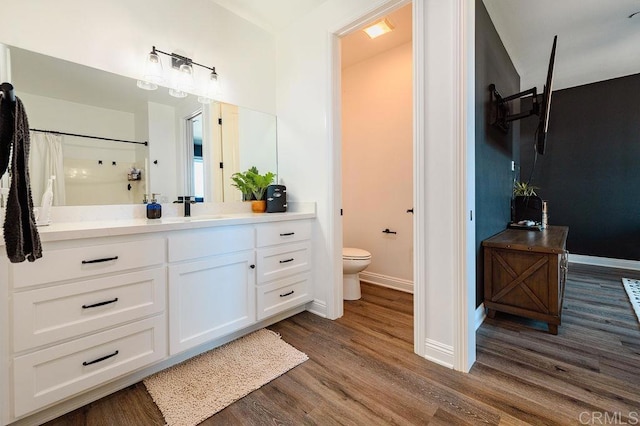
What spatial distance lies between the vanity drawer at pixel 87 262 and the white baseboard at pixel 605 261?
5.42 metres

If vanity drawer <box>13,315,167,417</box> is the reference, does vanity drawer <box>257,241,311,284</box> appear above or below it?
above

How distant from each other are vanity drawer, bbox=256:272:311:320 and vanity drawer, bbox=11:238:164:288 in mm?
768

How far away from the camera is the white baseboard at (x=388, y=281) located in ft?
9.78

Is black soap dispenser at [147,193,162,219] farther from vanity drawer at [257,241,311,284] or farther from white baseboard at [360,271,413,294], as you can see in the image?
white baseboard at [360,271,413,294]

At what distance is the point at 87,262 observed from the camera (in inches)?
50.9

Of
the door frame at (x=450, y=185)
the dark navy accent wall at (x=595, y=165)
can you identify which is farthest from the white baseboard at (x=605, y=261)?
the door frame at (x=450, y=185)

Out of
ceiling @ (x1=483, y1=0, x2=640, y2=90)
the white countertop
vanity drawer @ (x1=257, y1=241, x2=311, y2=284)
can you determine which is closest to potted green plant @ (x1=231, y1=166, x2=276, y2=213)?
the white countertop

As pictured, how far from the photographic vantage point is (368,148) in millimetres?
3273

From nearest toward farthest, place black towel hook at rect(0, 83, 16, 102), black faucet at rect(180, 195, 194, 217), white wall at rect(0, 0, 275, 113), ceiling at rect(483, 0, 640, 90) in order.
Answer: black towel hook at rect(0, 83, 16, 102) → white wall at rect(0, 0, 275, 113) → black faucet at rect(180, 195, 194, 217) → ceiling at rect(483, 0, 640, 90)

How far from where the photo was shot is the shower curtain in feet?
5.08

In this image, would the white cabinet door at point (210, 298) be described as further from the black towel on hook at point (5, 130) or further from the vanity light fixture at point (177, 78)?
the vanity light fixture at point (177, 78)

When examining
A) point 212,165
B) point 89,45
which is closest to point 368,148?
point 212,165

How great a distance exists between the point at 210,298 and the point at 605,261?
17.1 feet

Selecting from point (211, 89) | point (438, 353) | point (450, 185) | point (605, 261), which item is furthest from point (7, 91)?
point (605, 261)
